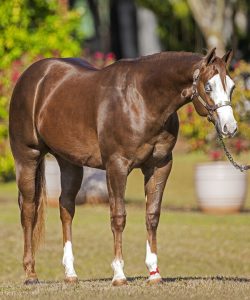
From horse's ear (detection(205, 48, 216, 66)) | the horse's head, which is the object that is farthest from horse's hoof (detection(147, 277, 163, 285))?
horse's ear (detection(205, 48, 216, 66))

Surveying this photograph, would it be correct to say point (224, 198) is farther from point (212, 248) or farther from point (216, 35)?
point (216, 35)

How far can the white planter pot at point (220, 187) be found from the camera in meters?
19.8

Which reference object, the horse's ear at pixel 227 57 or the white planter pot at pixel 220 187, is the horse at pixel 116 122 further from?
the white planter pot at pixel 220 187

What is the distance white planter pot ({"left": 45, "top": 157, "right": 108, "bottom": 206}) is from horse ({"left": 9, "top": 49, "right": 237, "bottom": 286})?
9541mm

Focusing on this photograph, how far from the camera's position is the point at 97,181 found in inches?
811

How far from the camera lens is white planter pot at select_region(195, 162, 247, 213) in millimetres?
19828

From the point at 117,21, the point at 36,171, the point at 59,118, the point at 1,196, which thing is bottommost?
the point at 117,21

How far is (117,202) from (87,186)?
36.8 feet

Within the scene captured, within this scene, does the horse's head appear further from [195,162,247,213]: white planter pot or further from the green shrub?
the green shrub

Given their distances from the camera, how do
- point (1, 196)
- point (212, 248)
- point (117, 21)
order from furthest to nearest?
point (117, 21), point (1, 196), point (212, 248)

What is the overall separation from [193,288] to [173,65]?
194 centimetres

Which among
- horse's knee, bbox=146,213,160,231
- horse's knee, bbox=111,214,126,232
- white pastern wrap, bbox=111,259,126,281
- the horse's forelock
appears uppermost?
the horse's forelock

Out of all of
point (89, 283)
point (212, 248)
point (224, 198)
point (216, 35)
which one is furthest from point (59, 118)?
point (216, 35)

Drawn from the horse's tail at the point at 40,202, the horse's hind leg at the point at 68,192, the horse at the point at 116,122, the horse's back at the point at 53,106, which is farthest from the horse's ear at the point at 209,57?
the horse's tail at the point at 40,202
